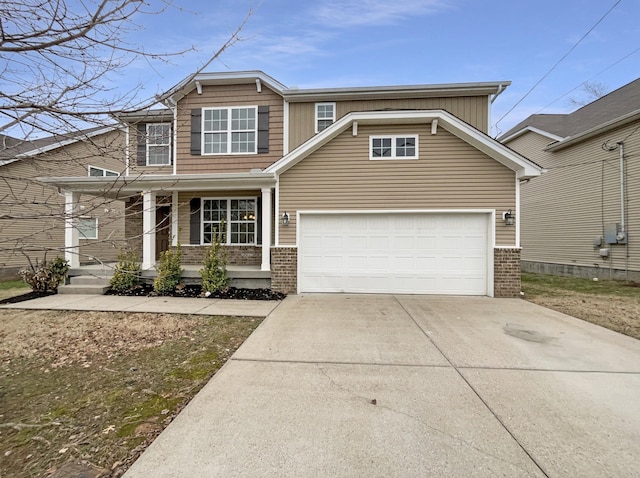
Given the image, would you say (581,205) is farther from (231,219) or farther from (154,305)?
(154,305)

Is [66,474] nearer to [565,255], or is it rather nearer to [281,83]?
[281,83]

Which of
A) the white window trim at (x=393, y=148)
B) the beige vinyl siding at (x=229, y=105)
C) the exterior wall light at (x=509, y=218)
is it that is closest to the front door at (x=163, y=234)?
the beige vinyl siding at (x=229, y=105)

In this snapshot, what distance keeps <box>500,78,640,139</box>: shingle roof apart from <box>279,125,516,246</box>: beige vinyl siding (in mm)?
7280

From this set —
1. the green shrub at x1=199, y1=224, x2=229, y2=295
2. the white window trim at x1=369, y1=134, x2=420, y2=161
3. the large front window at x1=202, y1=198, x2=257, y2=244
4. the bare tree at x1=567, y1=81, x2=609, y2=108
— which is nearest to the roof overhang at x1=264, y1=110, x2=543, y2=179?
the white window trim at x1=369, y1=134, x2=420, y2=161

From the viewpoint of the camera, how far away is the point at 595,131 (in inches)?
452

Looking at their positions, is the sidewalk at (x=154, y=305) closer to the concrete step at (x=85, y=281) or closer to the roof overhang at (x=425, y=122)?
the concrete step at (x=85, y=281)

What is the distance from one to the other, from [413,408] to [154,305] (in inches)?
240

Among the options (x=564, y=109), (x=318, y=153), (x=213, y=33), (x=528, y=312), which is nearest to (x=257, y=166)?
(x=318, y=153)

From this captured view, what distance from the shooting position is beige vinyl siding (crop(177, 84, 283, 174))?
10094mm

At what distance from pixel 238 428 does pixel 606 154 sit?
590 inches

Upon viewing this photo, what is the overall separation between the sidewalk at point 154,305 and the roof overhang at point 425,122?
346 cm

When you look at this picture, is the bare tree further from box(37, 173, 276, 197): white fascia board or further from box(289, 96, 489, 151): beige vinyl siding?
box(37, 173, 276, 197): white fascia board

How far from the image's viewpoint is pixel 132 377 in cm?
349

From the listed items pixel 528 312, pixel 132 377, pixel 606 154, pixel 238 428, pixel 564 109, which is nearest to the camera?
pixel 238 428
